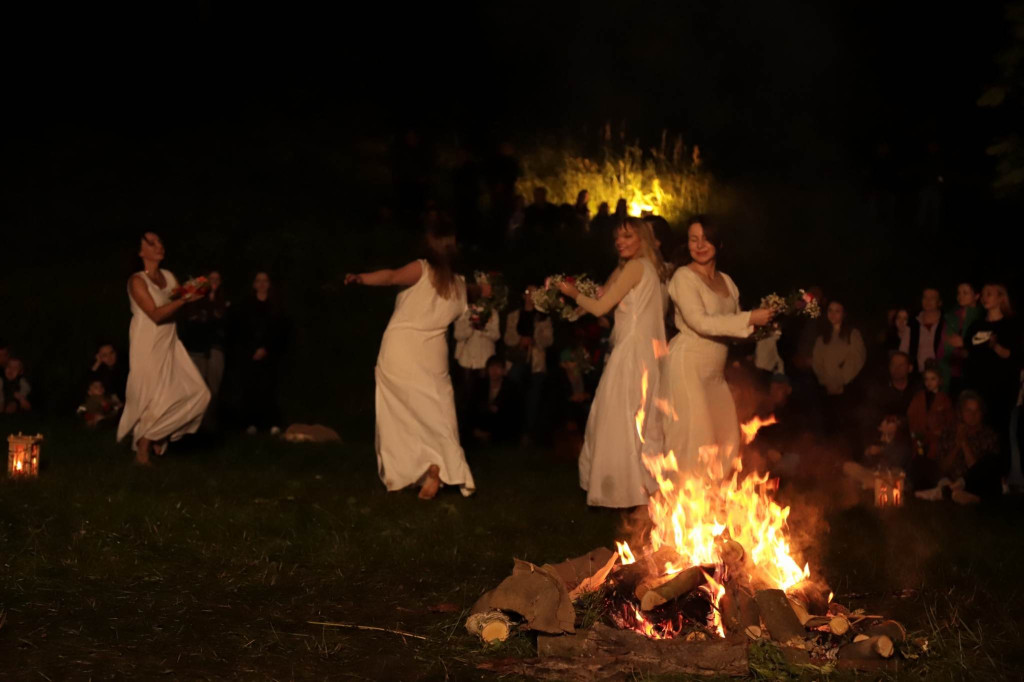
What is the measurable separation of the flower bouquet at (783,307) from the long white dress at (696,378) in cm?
24

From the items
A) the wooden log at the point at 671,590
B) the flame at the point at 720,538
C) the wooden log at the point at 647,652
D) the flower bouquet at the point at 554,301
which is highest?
the flower bouquet at the point at 554,301

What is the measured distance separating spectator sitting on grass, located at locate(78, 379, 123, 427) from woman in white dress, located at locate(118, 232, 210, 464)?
3620 millimetres

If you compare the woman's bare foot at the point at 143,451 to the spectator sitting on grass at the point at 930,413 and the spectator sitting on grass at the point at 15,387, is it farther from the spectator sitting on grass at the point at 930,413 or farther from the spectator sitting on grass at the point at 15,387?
the spectator sitting on grass at the point at 930,413

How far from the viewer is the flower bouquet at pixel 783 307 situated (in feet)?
33.7

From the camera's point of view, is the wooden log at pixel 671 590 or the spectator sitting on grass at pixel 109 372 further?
the spectator sitting on grass at pixel 109 372

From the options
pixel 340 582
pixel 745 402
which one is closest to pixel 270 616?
pixel 340 582

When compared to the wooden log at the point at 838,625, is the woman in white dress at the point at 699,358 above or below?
above

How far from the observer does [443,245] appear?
12.4 meters

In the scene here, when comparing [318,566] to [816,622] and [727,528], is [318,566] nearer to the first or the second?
[727,528]

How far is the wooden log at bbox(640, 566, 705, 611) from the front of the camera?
7520mm

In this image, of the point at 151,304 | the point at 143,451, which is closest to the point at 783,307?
the point at 151,304

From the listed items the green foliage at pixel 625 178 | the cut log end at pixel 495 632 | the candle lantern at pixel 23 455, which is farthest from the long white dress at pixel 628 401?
the green foliage at pixel 625 178

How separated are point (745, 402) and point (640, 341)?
15.4ft

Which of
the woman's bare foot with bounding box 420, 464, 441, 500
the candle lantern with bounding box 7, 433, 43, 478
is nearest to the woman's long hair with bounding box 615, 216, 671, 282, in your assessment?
the woman's bare foot with bounding box 420, 464, 441, 500
